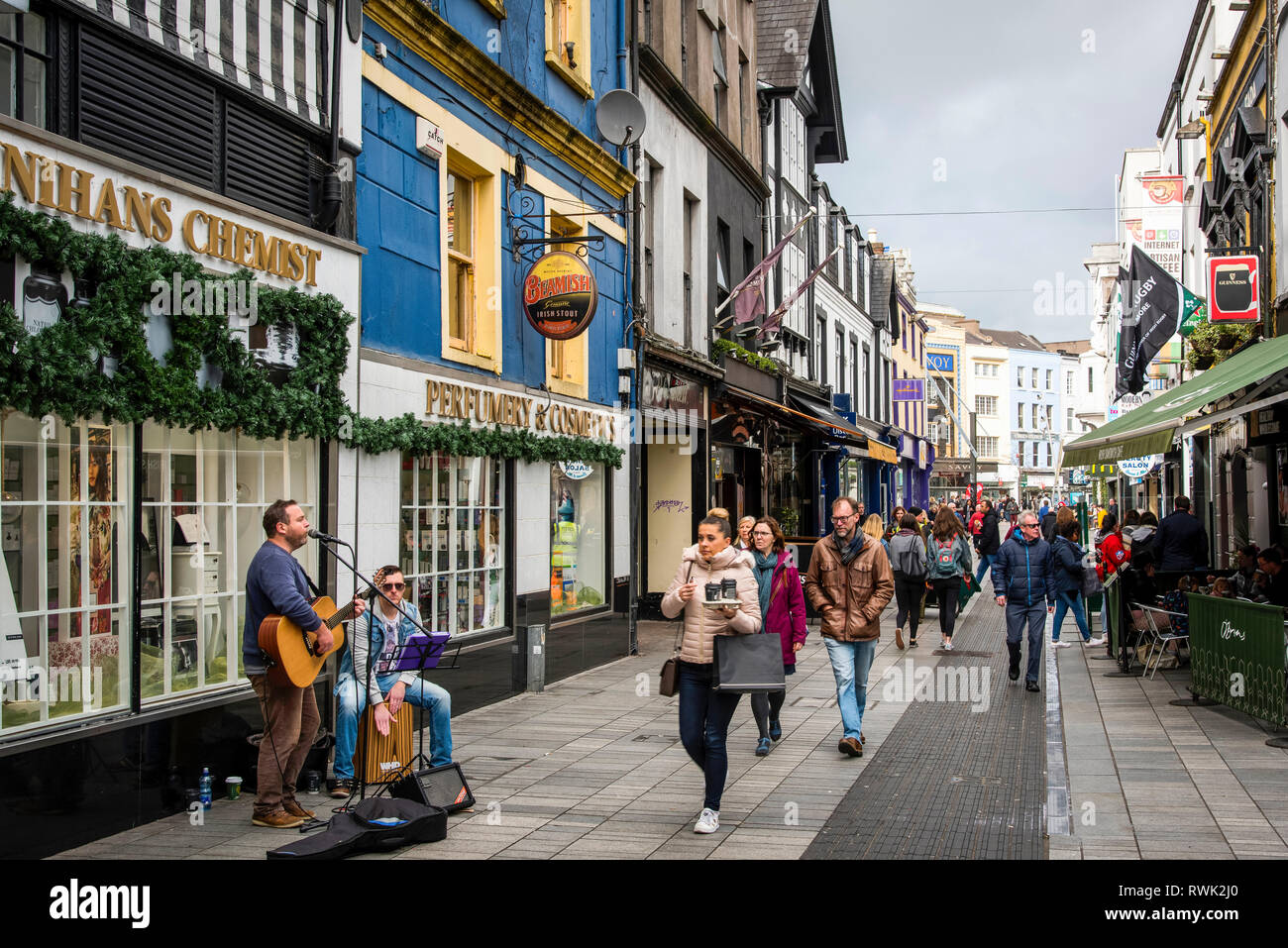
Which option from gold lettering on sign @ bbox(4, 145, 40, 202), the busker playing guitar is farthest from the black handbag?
gold lettering on sign @ bbox(4, 145, 40, 202)

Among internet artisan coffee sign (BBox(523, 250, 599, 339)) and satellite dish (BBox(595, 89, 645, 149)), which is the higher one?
satellite dish (BBox(595, 89, 645, 149))

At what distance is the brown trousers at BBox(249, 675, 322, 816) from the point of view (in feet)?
22.7

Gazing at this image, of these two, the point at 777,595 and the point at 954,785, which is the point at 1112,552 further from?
the point at 954,785

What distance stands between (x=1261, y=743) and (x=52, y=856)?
26.6 feet

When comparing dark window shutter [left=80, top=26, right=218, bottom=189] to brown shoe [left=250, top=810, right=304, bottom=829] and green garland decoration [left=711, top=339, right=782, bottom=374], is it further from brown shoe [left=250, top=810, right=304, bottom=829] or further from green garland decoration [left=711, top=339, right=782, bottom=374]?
green garland decoration [left=711, top=339, right=782, bottom=374]

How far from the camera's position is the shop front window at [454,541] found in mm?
10414

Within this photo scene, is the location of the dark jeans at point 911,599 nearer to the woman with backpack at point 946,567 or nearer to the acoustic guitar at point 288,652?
the woman with backpack at point 946,567

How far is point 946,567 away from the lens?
16375mm

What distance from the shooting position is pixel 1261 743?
359 inches

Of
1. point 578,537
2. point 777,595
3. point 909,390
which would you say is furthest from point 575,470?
point 909,390

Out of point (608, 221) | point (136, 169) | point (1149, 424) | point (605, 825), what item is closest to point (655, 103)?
point (608, 221)

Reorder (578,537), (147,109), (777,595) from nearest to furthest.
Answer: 1. (147,109)
2. (777,595)
3. (578,537)

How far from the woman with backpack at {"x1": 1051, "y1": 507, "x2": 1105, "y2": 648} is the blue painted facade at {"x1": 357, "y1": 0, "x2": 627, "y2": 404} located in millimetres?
5684

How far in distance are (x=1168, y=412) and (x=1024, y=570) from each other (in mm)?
2125
